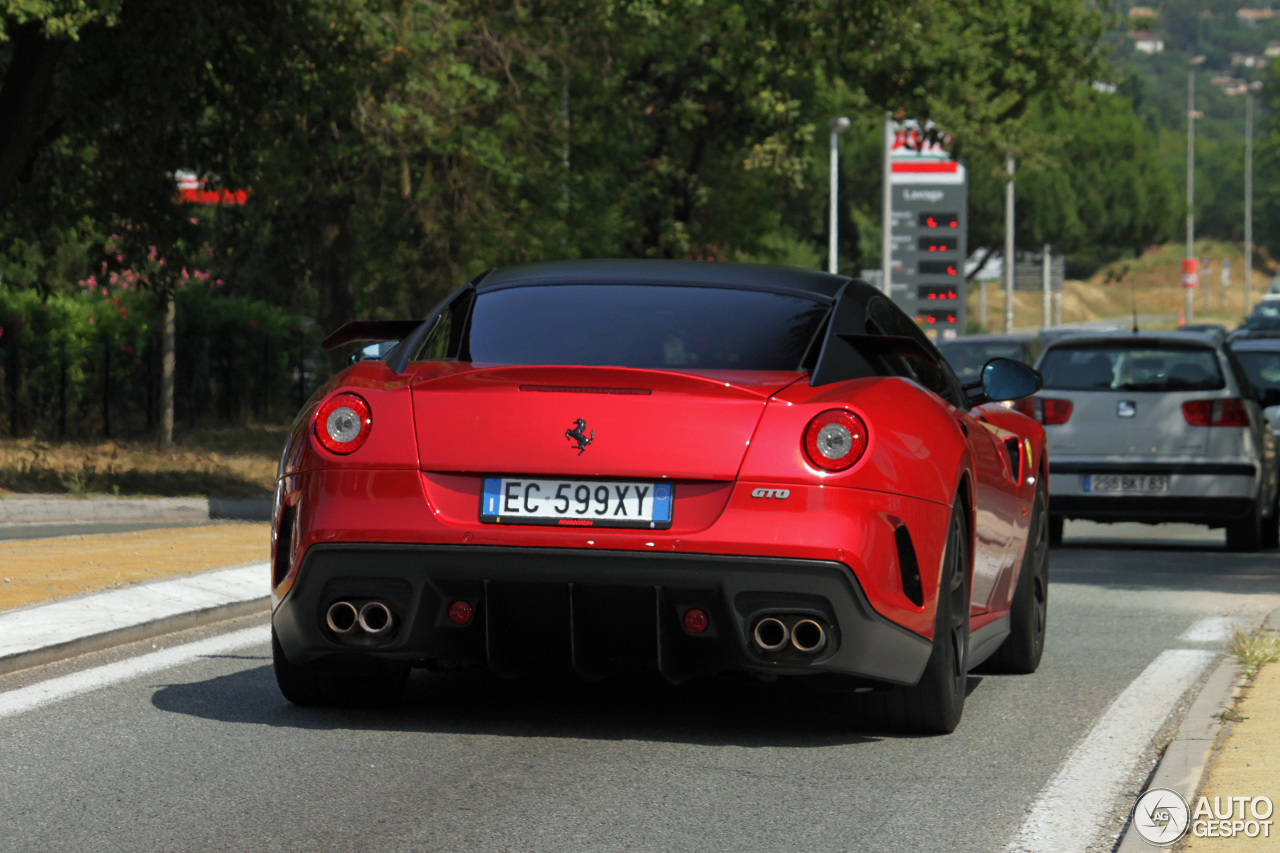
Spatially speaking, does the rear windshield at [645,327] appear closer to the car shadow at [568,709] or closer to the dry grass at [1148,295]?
the car shadow at [568,709]

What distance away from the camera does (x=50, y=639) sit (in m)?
7.81

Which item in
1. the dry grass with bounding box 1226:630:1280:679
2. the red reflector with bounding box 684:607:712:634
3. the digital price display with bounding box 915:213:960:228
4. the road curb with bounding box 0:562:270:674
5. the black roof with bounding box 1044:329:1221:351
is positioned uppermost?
the digital price display with bounding box 915:213:960:228

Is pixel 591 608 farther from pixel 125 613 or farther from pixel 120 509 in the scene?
pixel 120 509

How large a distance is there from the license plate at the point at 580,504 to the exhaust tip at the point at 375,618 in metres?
0.44

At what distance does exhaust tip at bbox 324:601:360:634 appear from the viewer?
5.96 meters

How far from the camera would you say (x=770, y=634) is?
5.76 m

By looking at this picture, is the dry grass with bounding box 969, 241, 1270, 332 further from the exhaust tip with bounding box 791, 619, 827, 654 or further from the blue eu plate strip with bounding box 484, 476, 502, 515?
the blue eu plate strip with bounding box 484, 476, 502, 515

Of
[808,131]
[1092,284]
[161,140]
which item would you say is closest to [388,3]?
[161,140]

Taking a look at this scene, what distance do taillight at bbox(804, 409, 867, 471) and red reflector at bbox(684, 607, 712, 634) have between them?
54 centimetres

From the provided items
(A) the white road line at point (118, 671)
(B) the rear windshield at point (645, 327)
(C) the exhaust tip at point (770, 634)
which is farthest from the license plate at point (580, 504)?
(A) the white road line at point (118, 671)

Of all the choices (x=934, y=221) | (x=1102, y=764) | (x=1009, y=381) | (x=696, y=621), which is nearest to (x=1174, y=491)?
(x=1009, y=381)

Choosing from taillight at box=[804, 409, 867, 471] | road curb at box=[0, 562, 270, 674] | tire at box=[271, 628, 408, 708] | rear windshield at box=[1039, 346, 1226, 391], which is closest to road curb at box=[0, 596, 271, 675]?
road curb at box=[0, 562, 270, 674]

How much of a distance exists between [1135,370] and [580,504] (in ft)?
34.2

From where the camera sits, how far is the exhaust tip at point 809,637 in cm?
575
